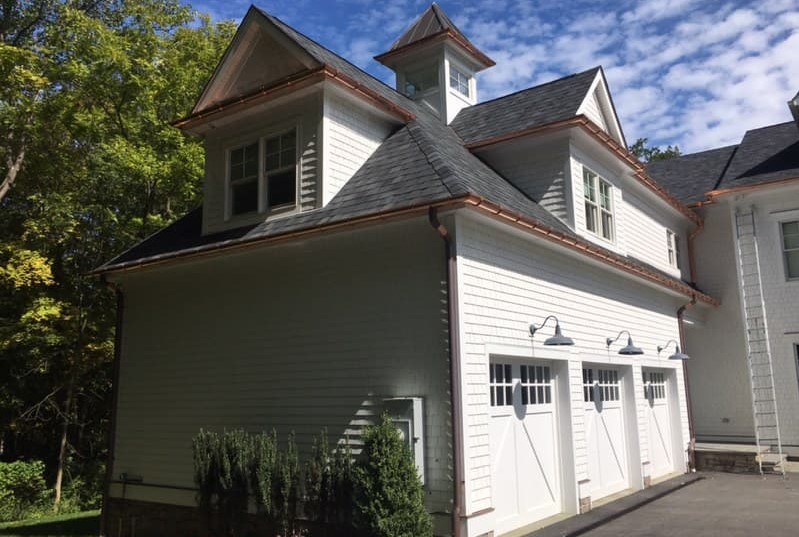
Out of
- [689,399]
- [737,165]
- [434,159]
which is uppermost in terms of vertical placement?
[737,165]

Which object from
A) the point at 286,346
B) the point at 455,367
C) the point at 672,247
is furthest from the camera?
the point at 672,247

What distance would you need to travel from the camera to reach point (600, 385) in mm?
11508

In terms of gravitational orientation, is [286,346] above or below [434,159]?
below

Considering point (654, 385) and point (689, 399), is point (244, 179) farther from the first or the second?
point (689, 399)

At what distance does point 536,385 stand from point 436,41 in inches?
345

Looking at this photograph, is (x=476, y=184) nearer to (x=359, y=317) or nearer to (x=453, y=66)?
(x=359, y=317)

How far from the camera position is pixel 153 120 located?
1672 cm

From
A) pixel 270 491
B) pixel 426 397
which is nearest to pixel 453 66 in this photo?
pixel 426 397

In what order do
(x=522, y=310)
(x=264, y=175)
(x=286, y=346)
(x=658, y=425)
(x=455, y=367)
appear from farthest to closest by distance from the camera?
(x=658, y=425) < (x=264, y=175) < (x=286, y=346) < (x=522, y=310) < (x=455, y=367)

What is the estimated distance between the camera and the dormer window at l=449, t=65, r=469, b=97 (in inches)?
599

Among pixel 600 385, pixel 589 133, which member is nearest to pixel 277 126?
pixel 589 133

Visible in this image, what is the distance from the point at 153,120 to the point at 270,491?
471 inches

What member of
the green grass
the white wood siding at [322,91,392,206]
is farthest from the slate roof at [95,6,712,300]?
the green grass

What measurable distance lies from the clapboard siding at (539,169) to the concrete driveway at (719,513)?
189 inches
